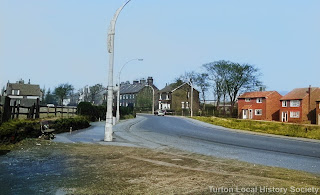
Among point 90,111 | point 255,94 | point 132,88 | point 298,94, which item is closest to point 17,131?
point 90,111

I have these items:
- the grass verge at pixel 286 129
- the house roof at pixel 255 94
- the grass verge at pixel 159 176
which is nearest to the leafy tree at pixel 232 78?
the house roof at pixel 255 94

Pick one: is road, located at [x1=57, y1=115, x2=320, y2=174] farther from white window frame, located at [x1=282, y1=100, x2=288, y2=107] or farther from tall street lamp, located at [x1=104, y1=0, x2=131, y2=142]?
white window frame, located at [x1=282, y1=100, x2=288, y2=107]

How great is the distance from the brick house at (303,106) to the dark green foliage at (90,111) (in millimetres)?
43041

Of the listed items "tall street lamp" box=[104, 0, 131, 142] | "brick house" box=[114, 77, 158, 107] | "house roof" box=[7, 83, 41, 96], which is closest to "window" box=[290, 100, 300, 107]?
"brick house" box=[114, 77, 158, 107]

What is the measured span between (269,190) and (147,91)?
330 ft

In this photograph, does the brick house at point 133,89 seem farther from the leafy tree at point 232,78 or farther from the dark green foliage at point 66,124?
the dark green foliage at point 66,124

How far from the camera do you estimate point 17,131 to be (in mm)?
12070

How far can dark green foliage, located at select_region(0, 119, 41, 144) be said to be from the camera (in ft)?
36.3

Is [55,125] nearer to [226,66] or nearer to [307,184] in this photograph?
[307,184]

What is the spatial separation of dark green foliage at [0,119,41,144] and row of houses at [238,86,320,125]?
54881mm

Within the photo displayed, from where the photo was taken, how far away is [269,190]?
509cm

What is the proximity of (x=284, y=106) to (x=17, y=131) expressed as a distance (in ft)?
206

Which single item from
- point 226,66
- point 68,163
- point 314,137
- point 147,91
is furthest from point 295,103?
point 68,163

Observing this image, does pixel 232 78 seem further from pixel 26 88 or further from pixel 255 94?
pixel 26 88
